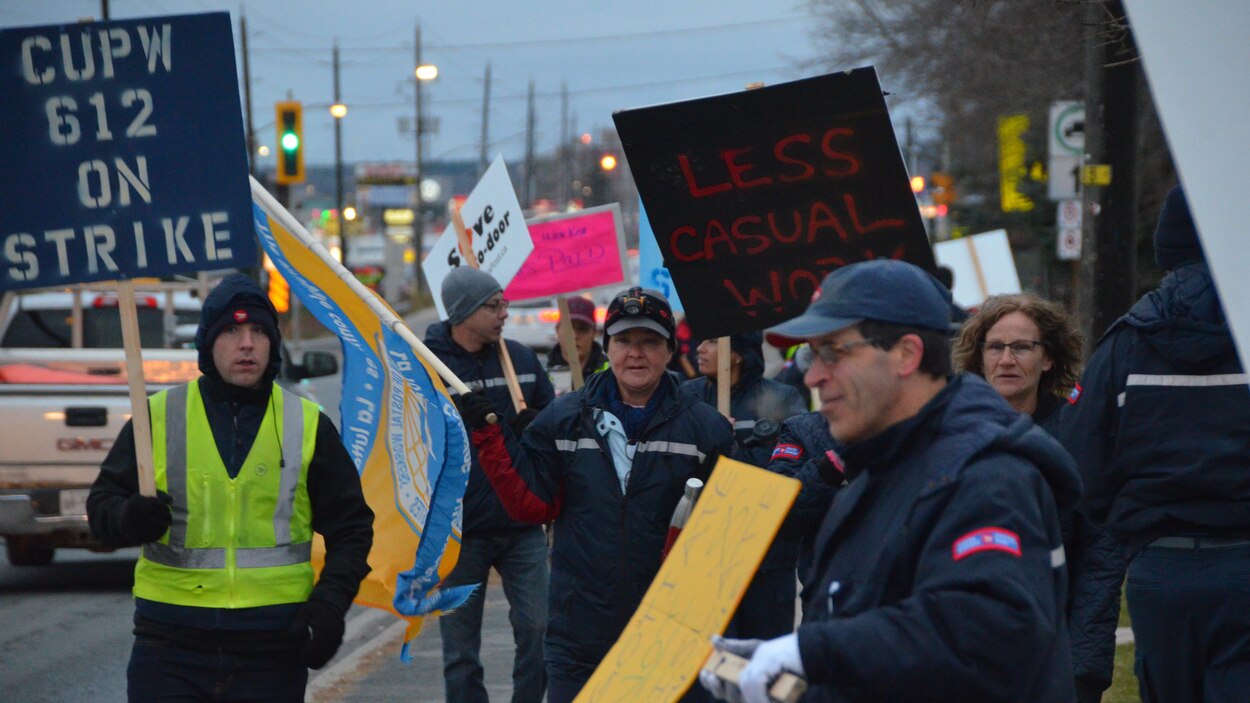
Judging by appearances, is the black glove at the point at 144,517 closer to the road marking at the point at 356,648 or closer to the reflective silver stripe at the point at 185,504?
the reflective silver stripe at the point at 185,504

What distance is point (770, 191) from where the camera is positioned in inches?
182

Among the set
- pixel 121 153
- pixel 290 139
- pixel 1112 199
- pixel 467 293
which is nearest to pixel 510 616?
pixel 467 293

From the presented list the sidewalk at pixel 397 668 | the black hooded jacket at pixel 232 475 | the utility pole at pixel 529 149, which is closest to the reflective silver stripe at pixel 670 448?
the black hooded jacket at pixel 232 475

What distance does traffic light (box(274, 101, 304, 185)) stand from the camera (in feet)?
85.8

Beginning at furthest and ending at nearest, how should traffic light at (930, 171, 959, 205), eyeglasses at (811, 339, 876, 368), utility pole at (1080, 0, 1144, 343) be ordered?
traffic light at (930, 171, 959, 205) → utility pole at (1080, 0, 1144, 343) → eyeglasses at (811, 339, 876, 368)

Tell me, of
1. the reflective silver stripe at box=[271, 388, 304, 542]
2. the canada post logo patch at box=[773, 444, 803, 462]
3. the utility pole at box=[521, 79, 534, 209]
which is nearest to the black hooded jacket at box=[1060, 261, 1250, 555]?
the canada post logo patch at box=[773, 444, 803, 462]

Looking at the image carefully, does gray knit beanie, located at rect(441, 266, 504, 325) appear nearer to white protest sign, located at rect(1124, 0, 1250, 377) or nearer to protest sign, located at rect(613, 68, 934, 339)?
protest sign, located at rect(613, 68, 934, 339)

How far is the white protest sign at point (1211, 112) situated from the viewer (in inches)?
79.5

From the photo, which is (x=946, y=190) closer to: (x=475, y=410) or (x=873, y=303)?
(x=475, y=410)

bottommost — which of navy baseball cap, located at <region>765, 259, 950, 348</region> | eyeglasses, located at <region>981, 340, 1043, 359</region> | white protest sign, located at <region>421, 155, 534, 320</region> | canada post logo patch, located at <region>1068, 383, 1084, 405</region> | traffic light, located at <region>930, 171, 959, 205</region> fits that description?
canada post logo patch, located at <region>1068, 383, 1084, 405</region>

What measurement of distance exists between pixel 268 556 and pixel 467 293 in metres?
2.14

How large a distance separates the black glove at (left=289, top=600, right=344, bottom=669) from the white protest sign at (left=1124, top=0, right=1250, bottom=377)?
294 centimetres

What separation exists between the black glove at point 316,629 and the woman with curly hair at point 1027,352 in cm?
224

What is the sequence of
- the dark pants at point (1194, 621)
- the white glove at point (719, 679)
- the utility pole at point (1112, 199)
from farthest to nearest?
the utility pole at point (1112, 199) < the dark pants at point (1194, 621) < the white glove at point (719, 679)
